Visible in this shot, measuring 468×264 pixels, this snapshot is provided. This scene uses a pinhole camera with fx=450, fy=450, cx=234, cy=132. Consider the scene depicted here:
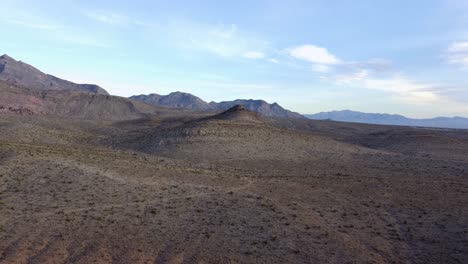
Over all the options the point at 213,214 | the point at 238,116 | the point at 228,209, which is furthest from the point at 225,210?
the point at 238,116

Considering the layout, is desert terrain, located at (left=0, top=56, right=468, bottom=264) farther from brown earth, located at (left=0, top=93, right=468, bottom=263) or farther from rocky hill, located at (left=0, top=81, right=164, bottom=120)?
rocky hill, located at (left=0, top=81, right=164, bottom=120)

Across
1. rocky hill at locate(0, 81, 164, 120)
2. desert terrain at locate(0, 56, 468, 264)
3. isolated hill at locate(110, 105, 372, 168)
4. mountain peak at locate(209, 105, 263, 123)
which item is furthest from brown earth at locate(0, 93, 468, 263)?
rocky hill at locate(0, 81, 164, 120)

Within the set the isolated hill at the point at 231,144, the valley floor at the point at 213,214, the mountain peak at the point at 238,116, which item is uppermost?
the mountain peak at the point at 238,116

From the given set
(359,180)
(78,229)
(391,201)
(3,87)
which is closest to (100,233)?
(78,229)

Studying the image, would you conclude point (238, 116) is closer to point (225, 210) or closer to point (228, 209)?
point (228, 209)

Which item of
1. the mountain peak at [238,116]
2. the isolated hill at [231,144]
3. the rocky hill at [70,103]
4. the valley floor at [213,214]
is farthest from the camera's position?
the rocky hill at [70,103]

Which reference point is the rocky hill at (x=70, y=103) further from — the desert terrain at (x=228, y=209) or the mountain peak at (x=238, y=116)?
the desert terrain at (x=228, y=209)

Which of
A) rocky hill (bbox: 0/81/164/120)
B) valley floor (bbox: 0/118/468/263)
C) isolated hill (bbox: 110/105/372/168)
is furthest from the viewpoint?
rocky hill (bbox: 0/81/164/120)

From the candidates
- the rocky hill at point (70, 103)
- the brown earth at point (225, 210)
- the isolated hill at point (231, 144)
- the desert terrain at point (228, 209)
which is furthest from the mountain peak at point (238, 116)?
the rocky hill at point (70, 103)

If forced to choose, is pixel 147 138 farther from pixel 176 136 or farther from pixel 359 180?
pixel 359 180

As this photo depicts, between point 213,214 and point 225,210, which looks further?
point 225,210

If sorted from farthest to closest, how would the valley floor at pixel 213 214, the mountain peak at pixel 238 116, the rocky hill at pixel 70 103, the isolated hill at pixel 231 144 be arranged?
the rocky hill at pixel 70 103
the mountain peak at pixel 238 116
the isolated hill at pixel 231 144
the valley floor at pixel 213 214

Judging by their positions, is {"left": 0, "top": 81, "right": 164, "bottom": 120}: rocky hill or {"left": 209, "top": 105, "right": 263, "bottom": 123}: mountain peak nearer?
{"left": 209, "top": 105, "right": 263, "bottom": 123}: mountain peak

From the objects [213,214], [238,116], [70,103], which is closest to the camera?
[213,214]
